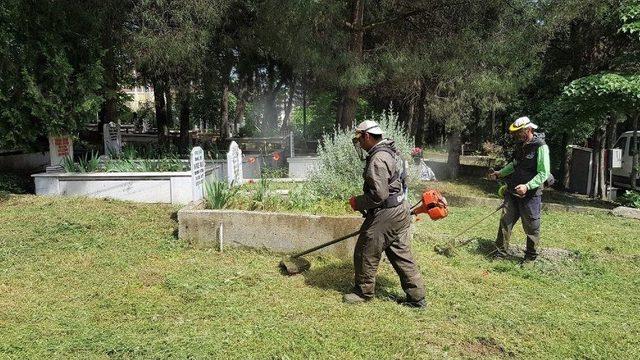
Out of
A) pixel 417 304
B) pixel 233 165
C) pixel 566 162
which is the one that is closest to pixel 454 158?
pixel 566 162

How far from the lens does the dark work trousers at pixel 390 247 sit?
4.30 metres

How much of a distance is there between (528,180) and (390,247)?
2.30 meters

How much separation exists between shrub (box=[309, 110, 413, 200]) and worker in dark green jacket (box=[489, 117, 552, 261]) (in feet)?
5.39

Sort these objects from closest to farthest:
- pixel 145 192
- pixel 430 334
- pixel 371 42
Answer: pixel 430 334, pixel 145 192, pixel 371 42

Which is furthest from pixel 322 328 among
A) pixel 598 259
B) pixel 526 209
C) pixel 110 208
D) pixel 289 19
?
pixel 289 19

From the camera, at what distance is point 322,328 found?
4.02m

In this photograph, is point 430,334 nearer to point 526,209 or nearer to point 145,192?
point 526,209

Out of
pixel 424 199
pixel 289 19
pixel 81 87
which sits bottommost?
pixel 424 199

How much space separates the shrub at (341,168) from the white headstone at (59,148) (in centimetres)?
594

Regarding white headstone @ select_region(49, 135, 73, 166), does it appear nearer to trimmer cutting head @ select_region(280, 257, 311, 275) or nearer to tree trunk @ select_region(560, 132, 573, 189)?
trimmer cutting head @ select_region(280, 257, 311, 275)

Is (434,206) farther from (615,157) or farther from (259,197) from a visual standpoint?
(615,157)

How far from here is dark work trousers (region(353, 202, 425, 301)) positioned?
4305 millimetres

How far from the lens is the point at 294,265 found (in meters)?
5.32

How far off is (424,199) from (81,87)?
25.9 ft
